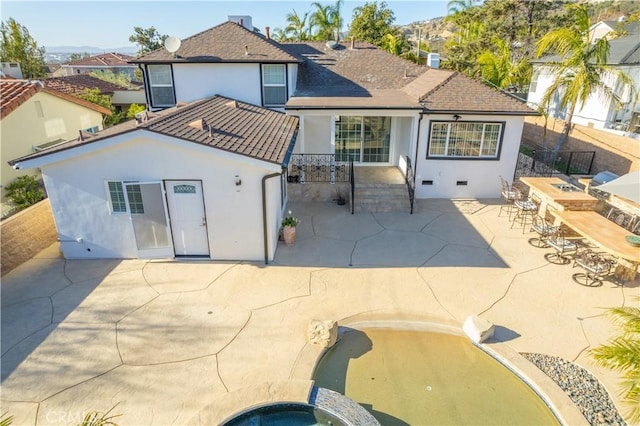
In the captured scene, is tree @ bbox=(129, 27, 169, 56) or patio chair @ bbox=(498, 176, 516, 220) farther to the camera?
tree @ bbox=(129, 27, 169, 56)

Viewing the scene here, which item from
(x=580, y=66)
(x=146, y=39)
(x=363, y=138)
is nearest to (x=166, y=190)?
(x=363, y=138)

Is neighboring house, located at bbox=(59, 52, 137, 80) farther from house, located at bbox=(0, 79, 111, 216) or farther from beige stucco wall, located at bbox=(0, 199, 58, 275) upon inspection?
beige stucco wall, located at bbox=(0, 199, 58, 275)

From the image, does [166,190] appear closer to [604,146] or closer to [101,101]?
[101,101]

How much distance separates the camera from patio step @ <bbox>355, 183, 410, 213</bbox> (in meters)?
14.8

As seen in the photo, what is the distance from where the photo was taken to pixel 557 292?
32.0 feet

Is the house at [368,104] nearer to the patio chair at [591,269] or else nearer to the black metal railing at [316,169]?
the black metal railing at [316,169]

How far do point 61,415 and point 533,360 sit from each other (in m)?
8.81

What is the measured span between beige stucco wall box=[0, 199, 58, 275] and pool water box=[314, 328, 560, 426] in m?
9.53

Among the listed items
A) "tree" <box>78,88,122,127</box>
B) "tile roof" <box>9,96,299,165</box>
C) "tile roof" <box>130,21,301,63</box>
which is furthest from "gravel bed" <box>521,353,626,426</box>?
"tree" <box>78,88,122,127</box>

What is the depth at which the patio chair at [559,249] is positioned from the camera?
35.5ft

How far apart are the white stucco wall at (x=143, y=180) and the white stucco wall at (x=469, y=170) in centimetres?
750

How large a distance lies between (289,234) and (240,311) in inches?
143

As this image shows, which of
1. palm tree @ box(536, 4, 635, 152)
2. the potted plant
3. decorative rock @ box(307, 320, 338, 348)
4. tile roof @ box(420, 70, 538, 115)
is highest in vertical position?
palm tree @ box(536, 4, 635, 152)

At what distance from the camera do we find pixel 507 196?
14430 mm
